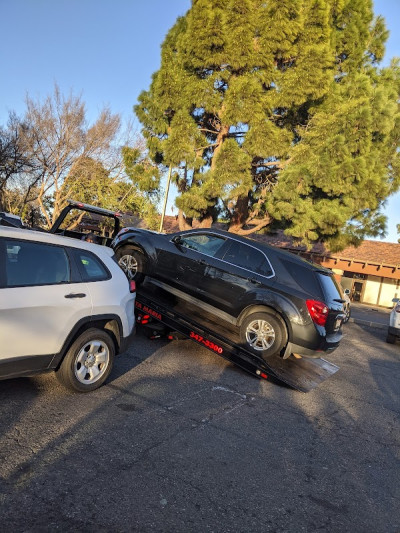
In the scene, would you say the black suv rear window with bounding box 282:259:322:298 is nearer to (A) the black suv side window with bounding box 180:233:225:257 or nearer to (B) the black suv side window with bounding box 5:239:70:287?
(A) the black suv side window with bounding box 180:233:225:257

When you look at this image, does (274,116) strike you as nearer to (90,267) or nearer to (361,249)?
(90,267)

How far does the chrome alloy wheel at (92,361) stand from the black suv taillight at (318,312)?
291cm

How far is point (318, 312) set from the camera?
604 cm

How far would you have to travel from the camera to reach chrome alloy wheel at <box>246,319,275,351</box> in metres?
6.27

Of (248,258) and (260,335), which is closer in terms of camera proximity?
(260,335)

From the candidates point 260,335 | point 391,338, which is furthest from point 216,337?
point 391,338

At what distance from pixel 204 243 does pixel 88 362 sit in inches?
125

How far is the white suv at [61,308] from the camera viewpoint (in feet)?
12.5

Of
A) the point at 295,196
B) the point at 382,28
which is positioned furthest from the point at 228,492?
the point at 382,28

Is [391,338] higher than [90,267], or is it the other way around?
[90,267]

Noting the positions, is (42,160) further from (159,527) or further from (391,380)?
(159,527)

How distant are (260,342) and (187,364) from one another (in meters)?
1.12

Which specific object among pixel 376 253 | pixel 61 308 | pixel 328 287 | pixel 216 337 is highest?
pixel 376 253

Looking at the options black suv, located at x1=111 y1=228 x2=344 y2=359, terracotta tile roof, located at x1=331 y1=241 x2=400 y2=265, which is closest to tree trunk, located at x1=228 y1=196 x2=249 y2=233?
black suv, located at x1=111 y1=228 x2=344 y2=359
